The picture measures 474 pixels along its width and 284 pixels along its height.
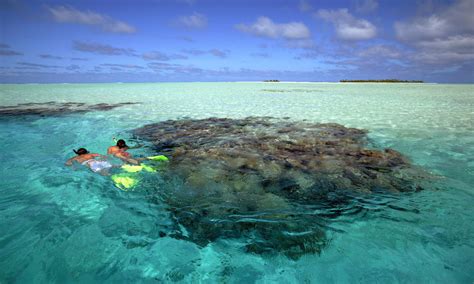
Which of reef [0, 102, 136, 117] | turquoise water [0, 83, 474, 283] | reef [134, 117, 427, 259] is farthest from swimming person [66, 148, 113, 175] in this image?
reef [0, 102, 136, 117]

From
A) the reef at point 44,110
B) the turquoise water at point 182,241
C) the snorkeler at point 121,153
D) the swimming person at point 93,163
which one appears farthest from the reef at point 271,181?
the reef at point 44,110

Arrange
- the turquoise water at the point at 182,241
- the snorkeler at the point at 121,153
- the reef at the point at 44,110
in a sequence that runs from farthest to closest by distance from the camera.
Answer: the reef at the point at 44,110, the snorkeler at the point at 121,153, the turquoise water at the point at 182,241

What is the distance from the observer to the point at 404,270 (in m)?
3.36

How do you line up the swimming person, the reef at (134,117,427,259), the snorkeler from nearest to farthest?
1. the reef at (134,117,427,259)
2. the swimming person
3. the snorkeler

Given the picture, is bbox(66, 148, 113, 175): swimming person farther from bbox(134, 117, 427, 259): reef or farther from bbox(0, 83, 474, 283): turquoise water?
bbox(134, 117, 427, 259): reef

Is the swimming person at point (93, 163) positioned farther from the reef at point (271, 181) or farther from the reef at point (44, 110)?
the reef at point (44, 110)

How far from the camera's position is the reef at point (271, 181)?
4.12 m

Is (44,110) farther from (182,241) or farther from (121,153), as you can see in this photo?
(182,241)

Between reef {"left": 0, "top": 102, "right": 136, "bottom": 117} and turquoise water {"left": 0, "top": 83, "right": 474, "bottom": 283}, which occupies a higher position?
turquoise water {"left": 0, "top": 83, "right": 474, "bottom": 283}

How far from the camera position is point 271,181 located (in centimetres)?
589

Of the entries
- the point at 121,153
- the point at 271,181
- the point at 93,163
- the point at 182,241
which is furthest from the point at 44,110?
the point at 182,241

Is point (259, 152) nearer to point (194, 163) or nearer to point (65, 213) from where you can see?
point (194, 163)

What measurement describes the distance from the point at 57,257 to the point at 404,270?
14.8ft

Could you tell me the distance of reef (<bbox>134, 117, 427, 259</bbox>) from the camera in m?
4.12
